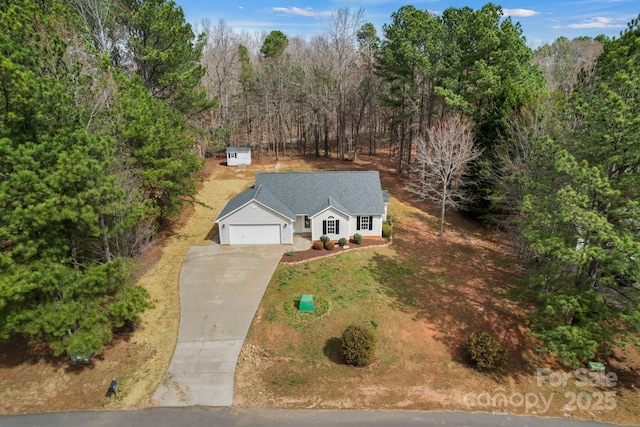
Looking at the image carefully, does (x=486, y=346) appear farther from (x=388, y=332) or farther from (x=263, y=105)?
(x=263, y=105)

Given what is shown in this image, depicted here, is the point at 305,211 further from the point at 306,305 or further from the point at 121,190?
the point at 121,190

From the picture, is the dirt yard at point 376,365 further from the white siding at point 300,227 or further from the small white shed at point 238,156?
the small white shed at point 238,156

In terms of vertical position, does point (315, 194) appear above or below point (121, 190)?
below

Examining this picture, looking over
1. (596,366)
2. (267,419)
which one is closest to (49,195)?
(267,419)

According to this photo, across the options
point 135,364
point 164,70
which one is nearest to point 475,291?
point 135,364

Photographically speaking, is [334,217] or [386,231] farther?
[386,231]

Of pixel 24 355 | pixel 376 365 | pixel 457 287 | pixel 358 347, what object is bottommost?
pixel 376 365

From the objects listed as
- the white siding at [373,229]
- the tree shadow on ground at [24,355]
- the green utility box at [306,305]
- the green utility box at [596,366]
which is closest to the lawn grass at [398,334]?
the green utility box at [306,305]
